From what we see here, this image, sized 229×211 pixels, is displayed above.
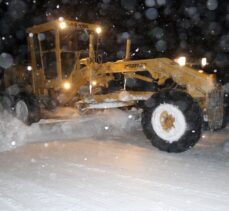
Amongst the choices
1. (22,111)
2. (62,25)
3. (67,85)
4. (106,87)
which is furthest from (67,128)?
(62,25)

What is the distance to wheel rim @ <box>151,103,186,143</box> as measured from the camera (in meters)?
6.84

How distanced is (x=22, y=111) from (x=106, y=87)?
7.80ft

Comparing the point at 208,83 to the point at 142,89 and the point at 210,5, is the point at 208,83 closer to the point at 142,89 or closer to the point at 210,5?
the point at 142,89

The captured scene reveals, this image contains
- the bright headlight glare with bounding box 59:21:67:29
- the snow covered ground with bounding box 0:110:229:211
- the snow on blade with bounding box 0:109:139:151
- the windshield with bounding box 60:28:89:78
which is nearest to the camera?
the snow covered ground with bounding box 0:110:229:211

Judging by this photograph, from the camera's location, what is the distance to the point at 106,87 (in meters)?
9.34

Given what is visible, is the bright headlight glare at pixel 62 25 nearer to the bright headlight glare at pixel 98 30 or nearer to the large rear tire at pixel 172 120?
the bright headlight glare at pixel 98 30

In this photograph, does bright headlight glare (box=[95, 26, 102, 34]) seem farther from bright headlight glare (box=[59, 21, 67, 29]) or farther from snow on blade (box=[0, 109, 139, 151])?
snow on blade (box=[0, 109, 139, 151])

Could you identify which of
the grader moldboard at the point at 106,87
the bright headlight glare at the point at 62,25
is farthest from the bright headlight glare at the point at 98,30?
the bright headlight glare at the point at 62,25

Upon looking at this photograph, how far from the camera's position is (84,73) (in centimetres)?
910

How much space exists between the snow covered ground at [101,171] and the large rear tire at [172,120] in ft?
0.72

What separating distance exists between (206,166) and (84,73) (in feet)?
13.4

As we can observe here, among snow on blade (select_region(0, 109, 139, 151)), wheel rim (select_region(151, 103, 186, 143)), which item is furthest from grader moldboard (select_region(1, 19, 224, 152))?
snow on blade (select_region(0, 109, 139, 151))

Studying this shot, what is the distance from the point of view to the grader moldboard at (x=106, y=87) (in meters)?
6.92

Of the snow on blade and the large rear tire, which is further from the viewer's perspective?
the snow on blade
